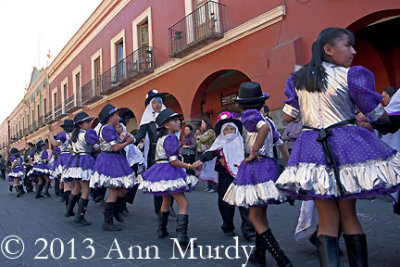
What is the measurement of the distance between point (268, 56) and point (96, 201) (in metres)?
5.71

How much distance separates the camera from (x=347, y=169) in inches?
82.5

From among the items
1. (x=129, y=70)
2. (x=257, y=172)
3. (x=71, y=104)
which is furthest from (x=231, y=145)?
(x=71, y=104)

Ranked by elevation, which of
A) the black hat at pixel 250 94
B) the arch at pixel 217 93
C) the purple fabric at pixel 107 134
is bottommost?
the purple fabric at pixel 107 134

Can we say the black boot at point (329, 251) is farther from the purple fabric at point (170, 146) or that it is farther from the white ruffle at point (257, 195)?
the purple fabric at point (170, 146)

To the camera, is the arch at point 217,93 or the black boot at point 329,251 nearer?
the black boot at point 329,251

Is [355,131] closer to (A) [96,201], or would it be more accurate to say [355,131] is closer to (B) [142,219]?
→ (B) [142,219]

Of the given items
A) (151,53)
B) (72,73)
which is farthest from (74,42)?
(151,53)

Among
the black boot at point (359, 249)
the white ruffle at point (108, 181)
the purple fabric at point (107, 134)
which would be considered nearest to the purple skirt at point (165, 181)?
the white ruffle at point (108, 181)

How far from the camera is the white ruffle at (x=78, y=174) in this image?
5.55 m

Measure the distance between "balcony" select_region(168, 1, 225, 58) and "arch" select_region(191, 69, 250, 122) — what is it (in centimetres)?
121

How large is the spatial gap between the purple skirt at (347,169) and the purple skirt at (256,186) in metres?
0.66

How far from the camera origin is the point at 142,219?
5.87m

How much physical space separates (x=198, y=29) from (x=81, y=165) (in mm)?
7276

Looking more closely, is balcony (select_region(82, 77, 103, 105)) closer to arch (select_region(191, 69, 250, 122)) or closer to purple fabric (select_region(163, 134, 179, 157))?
arch (select_region(191, 69, 250, 122))
